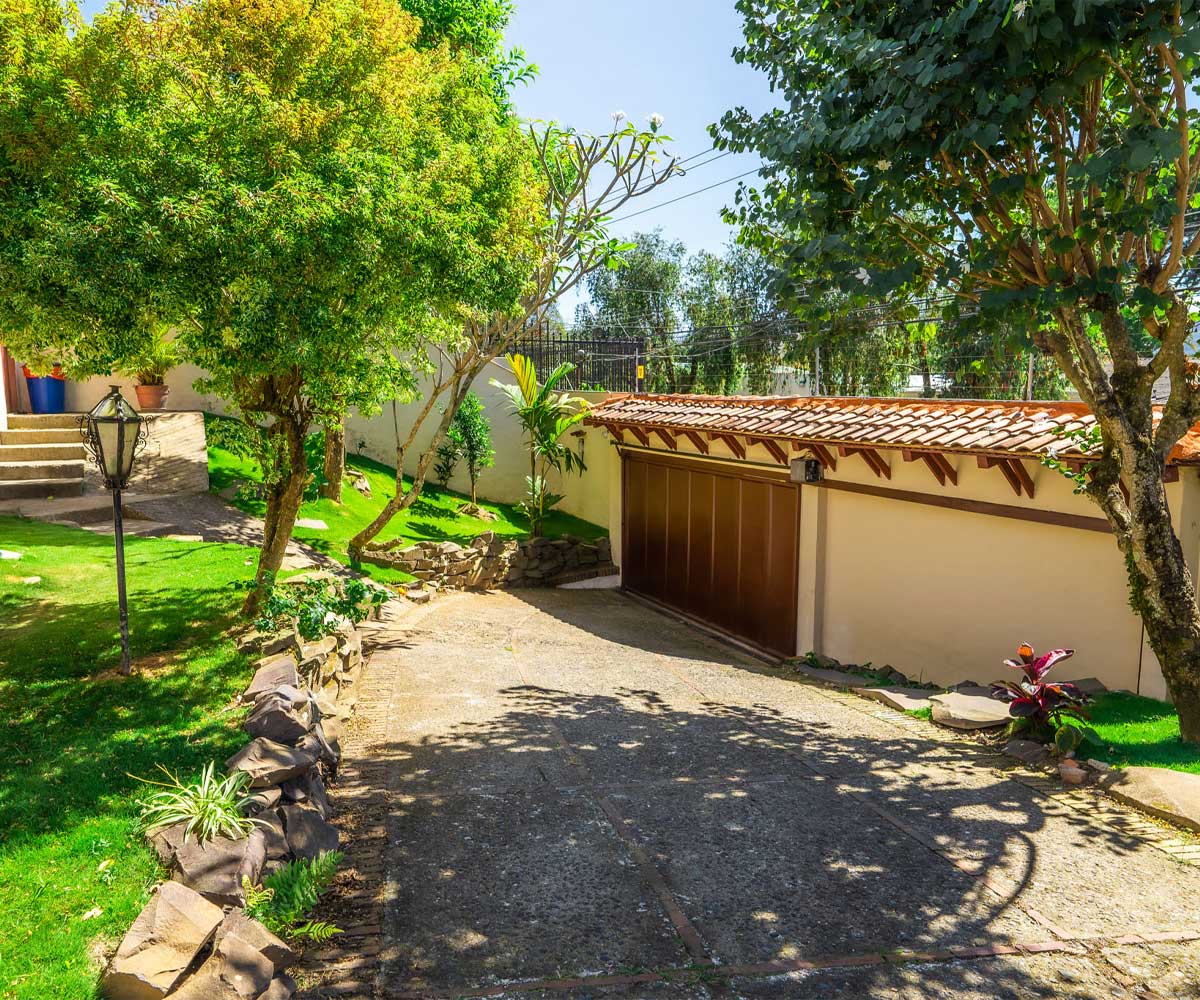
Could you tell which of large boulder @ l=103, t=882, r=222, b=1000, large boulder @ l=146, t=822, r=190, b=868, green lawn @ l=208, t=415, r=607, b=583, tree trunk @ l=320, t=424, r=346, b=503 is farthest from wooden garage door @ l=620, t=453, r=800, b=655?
large boulder @ l=103, t=882, r=222, b=1000

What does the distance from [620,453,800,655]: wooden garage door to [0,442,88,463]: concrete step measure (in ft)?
31.9

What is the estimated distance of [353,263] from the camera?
739cm

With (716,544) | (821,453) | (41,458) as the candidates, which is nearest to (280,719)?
(821,453)

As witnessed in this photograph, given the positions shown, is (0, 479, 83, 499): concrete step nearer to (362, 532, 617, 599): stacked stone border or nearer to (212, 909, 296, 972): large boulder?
(362, 532, 617, 599): stacked stone border

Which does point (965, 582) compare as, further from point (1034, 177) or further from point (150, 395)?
point (150, 395)

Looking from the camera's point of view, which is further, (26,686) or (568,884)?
(26,686)

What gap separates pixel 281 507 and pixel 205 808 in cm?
503

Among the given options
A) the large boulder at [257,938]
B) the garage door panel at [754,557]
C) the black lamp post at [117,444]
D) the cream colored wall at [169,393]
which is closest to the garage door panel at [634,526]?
the garage door panel at [754,557]

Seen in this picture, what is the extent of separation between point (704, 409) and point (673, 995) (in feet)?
39.1

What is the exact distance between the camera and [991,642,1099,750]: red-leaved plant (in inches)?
291

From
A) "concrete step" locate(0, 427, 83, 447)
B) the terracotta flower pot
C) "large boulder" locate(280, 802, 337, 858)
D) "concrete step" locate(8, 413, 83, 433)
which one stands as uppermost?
the terracotta flower pot

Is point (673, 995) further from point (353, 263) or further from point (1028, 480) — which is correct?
point (1028, 480)

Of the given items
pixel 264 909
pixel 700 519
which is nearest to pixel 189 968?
pixel 264 909

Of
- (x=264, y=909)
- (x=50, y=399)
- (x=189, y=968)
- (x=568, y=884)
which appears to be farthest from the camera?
(x=50, y=399)
